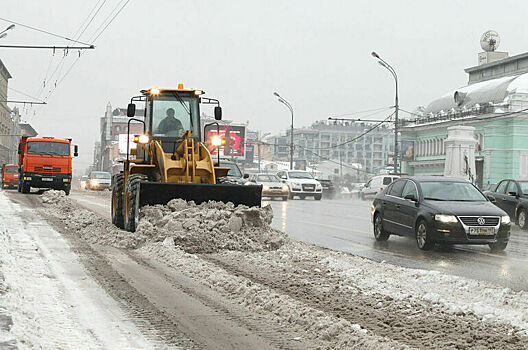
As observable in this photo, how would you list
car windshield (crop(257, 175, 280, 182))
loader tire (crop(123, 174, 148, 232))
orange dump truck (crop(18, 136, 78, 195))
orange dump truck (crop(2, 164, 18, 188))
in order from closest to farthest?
loader tire (crop(123, 174, 148, 232)) → orange dump truck (crop(18, 136, 78, 195)) → car windshield (crop(257, 175, 280, 182)) → orange dump truck (crop(2, 164, 18, 188))

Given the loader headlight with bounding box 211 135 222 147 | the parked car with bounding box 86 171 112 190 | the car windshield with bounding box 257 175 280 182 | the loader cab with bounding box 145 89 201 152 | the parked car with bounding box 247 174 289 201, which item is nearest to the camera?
the loader cab with bounding box 145 89 201 152

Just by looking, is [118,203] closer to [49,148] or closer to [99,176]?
[49,148]

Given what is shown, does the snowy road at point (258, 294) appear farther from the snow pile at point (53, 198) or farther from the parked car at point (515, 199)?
the snow pile at point (53, 198)

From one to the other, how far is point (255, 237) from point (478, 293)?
15.5 feet

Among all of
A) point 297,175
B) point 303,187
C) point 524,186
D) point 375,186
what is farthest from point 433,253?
point 375,186

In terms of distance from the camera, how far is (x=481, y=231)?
41.6 ft

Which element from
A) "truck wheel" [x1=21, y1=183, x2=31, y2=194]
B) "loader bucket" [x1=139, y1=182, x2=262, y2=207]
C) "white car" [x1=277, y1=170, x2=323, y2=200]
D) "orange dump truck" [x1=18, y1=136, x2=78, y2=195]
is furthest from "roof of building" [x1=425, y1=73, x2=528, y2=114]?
"loader bucket" [x1=139, y1=182, x2=262, y2=207]

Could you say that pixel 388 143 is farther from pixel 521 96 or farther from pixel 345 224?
pixel 345 224

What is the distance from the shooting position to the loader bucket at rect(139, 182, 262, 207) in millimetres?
12750

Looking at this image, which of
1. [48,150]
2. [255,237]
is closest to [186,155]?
[255,237]

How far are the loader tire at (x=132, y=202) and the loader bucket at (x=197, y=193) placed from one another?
0.93ft

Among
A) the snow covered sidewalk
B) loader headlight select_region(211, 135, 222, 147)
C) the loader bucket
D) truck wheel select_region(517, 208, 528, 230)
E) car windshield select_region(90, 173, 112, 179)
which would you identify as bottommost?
the snow covered sidewalk

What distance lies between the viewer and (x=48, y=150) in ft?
109

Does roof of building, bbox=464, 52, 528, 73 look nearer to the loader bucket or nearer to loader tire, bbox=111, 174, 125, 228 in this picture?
loader tire, bbox=111, 174, 125, 228
